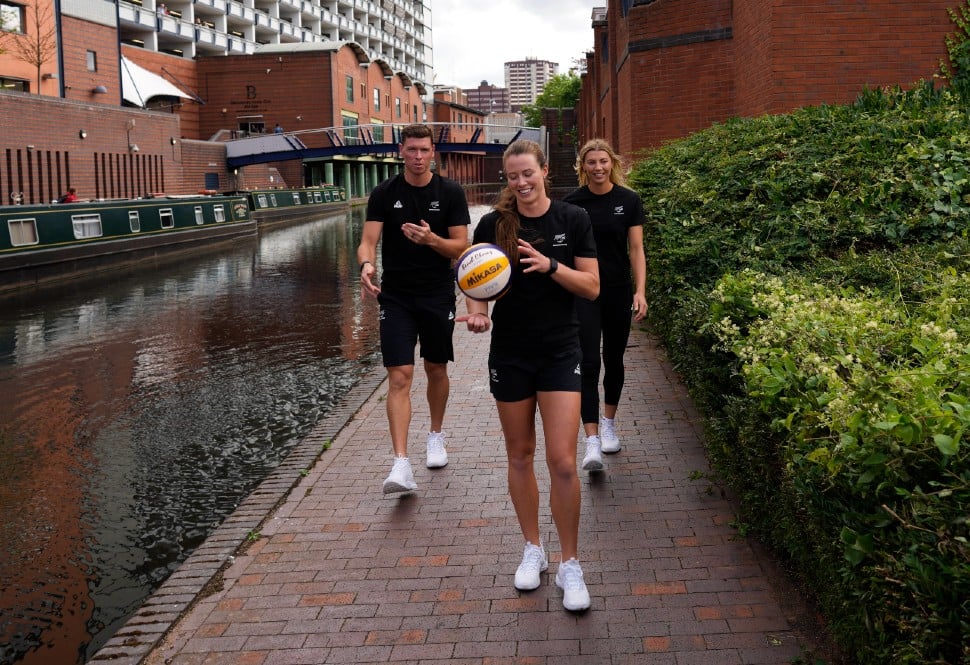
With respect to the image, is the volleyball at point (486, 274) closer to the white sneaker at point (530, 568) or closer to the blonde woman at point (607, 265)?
the white sneaker at point (530, 568)

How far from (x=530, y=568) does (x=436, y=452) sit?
1997mm

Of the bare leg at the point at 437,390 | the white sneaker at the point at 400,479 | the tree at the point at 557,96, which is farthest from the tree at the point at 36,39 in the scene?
the tree at the point at 557,96

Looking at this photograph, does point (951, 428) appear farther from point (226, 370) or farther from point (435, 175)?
point (226, 370)

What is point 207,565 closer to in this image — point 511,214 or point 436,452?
point 436,452

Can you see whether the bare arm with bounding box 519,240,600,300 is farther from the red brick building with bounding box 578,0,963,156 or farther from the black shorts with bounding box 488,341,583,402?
the red brick building with bounding box 578,0,963,156

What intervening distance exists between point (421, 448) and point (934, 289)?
3457 millimetres

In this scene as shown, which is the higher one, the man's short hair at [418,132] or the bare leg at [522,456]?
the man's short hair at [418,132]

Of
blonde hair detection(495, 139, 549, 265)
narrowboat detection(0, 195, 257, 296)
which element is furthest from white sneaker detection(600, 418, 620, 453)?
narrowboat detection(0, 195, 257, 296)

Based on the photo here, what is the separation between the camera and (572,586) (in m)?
4.16

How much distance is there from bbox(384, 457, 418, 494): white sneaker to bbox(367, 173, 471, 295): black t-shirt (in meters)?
1.02

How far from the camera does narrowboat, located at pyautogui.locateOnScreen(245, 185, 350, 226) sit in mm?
40562

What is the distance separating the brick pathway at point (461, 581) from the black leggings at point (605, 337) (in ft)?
1.44

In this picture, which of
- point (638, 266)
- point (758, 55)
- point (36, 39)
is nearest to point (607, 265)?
point (638, 266)

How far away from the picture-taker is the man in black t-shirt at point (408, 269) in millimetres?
5758
